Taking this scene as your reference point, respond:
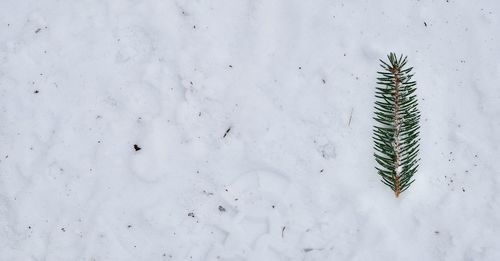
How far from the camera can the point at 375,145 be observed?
2.44 meters

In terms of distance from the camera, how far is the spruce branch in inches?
89.0

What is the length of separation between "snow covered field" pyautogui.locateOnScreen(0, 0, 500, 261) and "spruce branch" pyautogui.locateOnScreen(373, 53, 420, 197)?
15 centimetres

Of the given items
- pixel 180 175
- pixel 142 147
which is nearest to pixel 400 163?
pixel 180 175

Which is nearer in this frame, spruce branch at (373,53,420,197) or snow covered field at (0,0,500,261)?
spruce branch at (373,53,420,197)

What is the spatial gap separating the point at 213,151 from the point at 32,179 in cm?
89

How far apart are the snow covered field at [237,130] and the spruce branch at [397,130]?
0.50 feet

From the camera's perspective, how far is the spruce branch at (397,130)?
2.26 metres

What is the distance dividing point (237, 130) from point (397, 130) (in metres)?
0.77

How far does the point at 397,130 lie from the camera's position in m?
2.30

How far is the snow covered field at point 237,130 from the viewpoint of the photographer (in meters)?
2.53

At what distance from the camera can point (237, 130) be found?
260 centimetres

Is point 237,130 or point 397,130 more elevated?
point 397,130

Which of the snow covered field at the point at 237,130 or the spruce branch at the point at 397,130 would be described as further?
the snow covered field at the point at 237,130

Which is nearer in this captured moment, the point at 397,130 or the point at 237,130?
the point at 397,130
